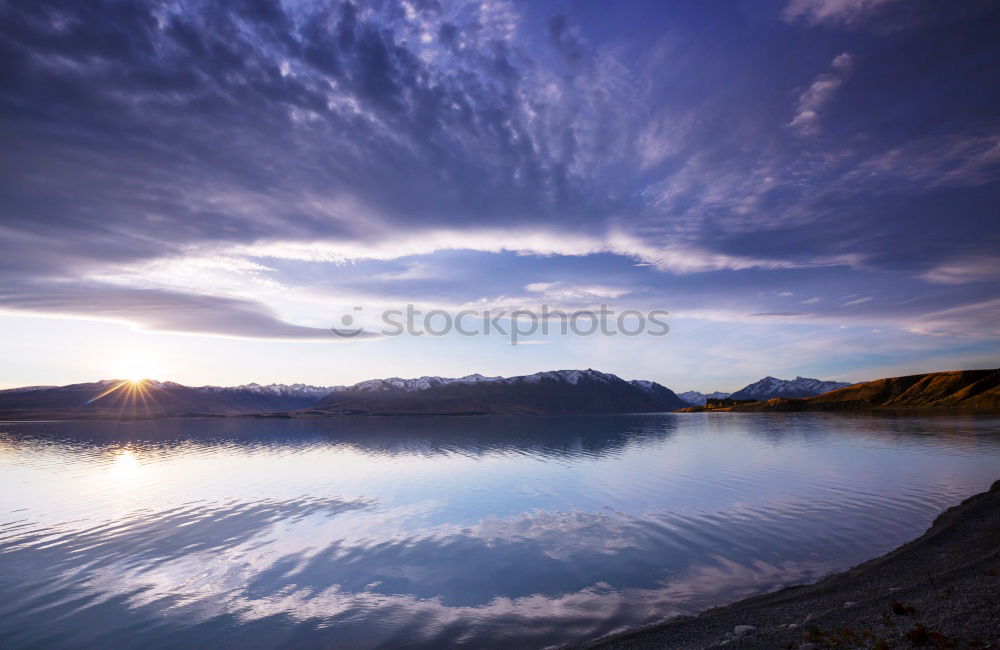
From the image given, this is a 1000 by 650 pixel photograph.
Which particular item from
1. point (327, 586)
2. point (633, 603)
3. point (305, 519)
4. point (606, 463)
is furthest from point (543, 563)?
point (606, 463)

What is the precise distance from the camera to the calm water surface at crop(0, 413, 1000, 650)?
19.6m

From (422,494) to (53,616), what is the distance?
29867 mm

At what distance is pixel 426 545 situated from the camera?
30.5m

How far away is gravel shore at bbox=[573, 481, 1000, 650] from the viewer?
13.1m

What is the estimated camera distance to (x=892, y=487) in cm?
4397

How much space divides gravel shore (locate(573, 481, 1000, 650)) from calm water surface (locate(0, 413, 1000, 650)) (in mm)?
1986

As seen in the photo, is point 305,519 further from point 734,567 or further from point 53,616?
point 734,567

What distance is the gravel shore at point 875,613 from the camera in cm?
1309

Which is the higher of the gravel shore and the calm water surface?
the gravel shore

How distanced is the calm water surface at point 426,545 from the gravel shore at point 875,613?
1.99m

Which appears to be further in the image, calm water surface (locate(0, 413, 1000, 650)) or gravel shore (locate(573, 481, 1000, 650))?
calm water surface (locate(0, 413, 1000, 650))

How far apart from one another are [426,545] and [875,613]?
23588 mm

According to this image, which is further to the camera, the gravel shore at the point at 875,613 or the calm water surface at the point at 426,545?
the calm water surface at the point at 426,545

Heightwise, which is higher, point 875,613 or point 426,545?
point 875,613
